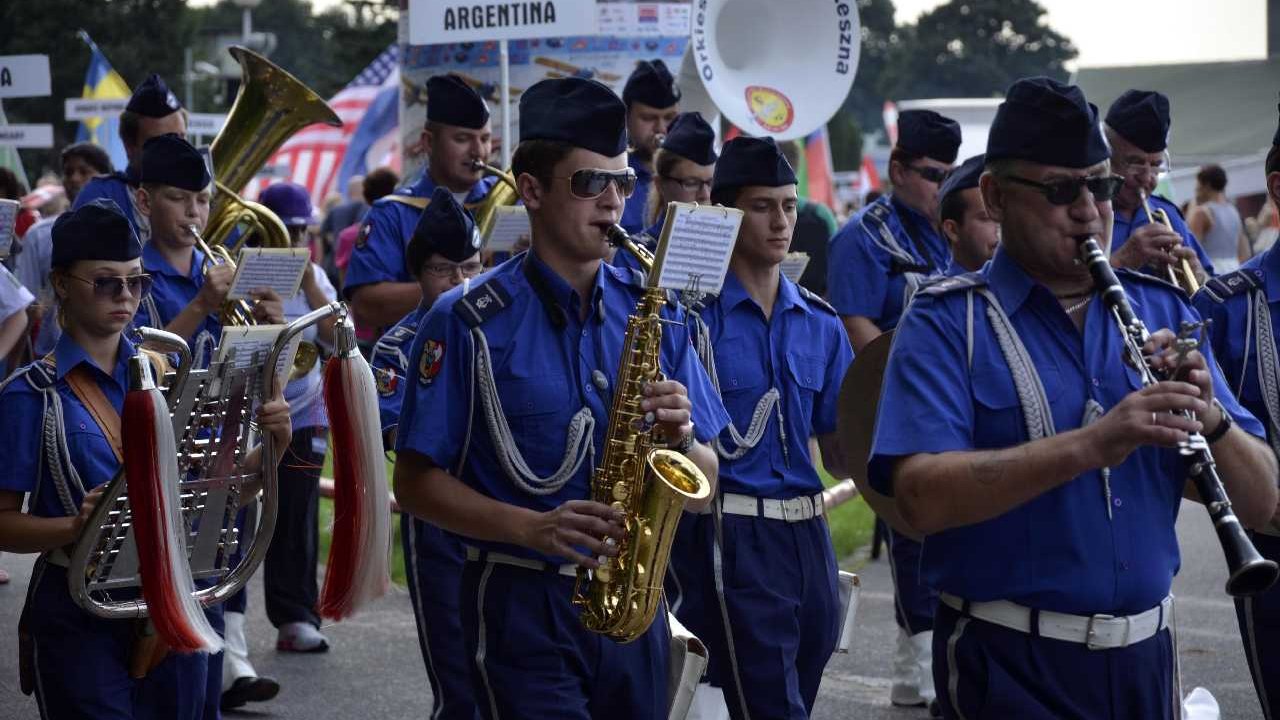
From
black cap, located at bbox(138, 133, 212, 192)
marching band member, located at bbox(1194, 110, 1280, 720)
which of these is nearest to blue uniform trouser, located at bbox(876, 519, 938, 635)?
marching band member, located at bbox(1194, 110, 1280, 720)

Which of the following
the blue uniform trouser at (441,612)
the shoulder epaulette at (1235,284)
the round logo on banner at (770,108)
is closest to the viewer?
the shoulder epaulette at (1235,284)

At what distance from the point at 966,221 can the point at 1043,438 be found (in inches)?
125

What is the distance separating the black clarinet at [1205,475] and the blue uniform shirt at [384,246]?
450 centimetres

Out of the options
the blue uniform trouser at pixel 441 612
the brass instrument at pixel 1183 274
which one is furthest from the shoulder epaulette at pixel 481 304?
the brass instrument at pixel 1183 274

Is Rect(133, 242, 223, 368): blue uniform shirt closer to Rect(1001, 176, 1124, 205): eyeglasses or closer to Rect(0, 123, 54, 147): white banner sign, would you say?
Rect(1001, 176, 1124, 205): eyeglasses

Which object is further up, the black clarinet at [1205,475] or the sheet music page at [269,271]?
the black clarinet at [1205,475]

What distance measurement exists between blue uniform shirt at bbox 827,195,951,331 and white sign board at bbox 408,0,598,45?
2.90 meters

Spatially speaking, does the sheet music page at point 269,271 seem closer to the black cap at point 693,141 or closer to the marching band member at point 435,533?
the marching band member at point 435,533

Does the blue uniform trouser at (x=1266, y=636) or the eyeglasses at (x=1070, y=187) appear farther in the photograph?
the blue uniform trouser at (x=1266, y=636)

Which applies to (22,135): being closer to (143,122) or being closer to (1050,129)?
(143,122)

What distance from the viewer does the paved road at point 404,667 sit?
7633 millimetres

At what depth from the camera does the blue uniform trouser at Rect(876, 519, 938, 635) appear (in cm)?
747

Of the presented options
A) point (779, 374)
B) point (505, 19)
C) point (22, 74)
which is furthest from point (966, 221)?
point (22, 74)

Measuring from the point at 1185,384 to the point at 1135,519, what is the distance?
52 cm
